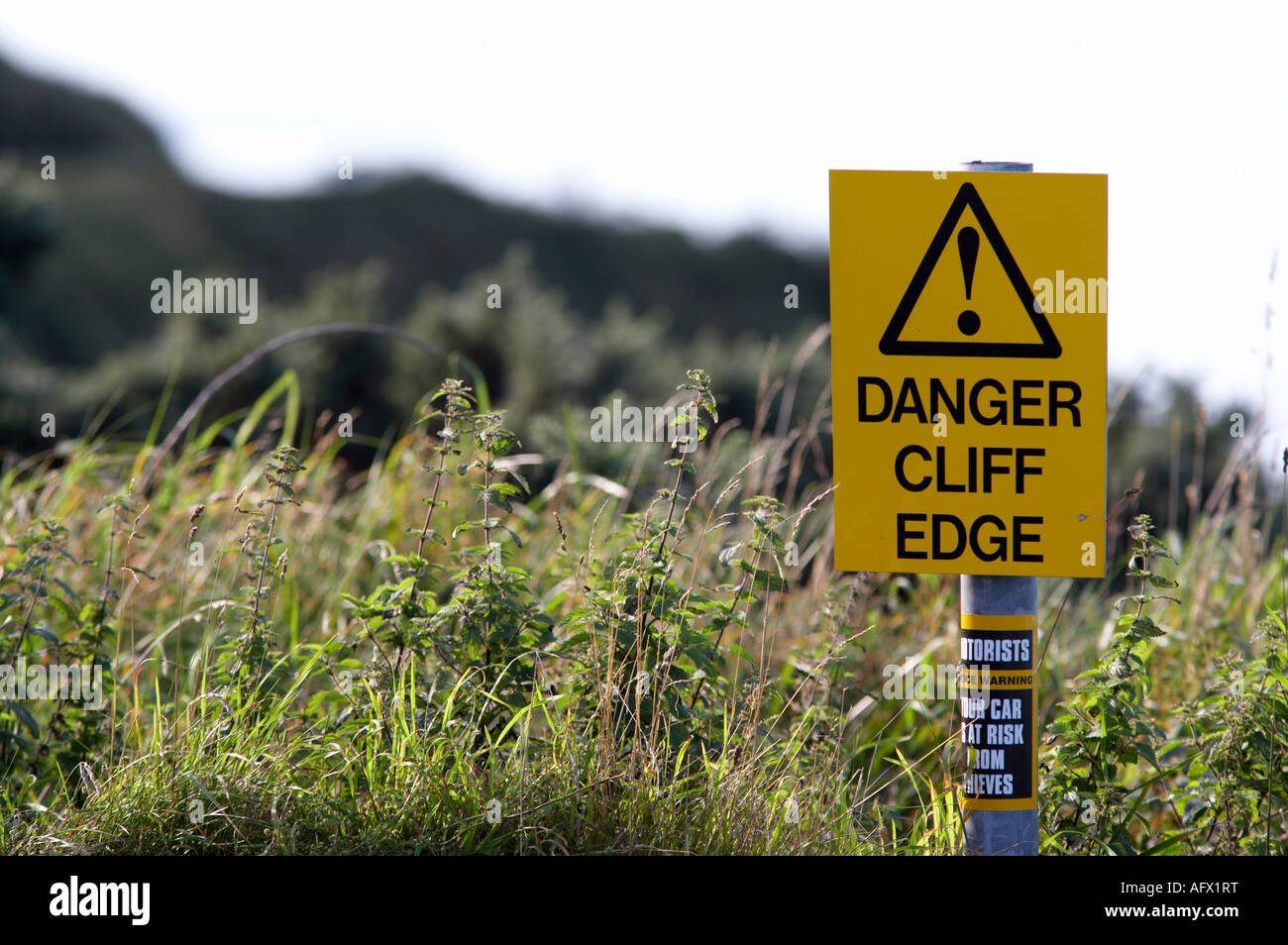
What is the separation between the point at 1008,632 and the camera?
2549mm

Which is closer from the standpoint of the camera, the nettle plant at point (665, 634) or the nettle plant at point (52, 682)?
the nettle plant at point (665, 634)

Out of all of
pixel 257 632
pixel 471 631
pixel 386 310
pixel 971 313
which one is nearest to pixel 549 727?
pixel 471 631

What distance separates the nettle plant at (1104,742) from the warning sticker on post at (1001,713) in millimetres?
421

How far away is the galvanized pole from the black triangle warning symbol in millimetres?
118

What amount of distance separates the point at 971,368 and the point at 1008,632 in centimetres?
64

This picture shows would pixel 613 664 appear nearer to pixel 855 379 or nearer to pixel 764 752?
pixel 764 752

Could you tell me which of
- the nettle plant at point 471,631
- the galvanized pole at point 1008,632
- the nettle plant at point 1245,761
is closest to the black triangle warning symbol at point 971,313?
the galvanized pole at point 1008,632

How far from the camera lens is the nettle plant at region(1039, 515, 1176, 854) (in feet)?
9.34

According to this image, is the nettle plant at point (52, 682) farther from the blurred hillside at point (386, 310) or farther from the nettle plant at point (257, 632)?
the blurred hillside at point (386, 310)

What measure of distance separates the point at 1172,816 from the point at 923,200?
2.42 meters

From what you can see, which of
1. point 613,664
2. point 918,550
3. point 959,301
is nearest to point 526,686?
point 613,664

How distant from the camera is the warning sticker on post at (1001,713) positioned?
2535mm

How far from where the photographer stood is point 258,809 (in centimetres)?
264
